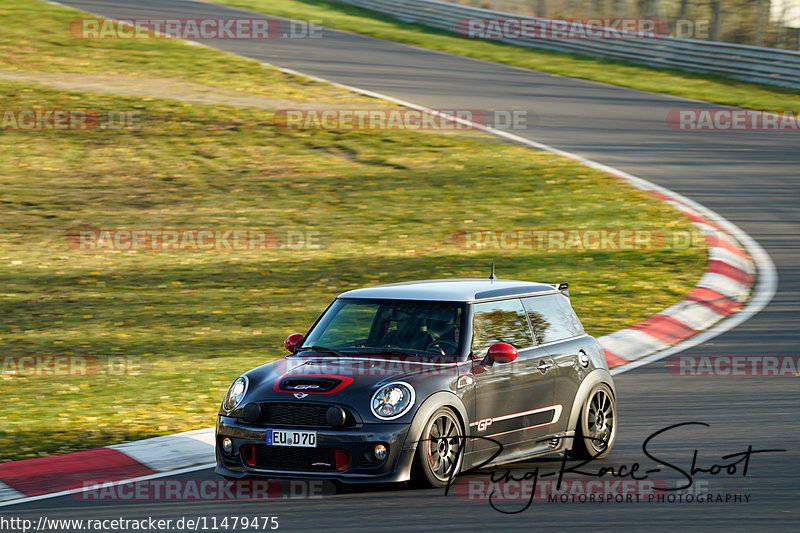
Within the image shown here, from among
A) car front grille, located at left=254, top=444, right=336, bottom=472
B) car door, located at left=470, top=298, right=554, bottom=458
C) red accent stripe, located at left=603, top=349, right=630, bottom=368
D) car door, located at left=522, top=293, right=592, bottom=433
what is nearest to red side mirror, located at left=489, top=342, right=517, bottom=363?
car door, located at left=470, top=298, right=554, bottom=458

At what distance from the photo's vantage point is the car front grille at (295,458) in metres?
7.45

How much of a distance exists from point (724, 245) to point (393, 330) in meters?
10.0

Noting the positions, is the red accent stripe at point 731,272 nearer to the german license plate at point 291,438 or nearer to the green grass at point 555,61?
the german license plate at point 291,438

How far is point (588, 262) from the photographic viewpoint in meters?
16.9

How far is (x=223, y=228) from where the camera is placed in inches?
744

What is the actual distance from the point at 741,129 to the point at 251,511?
20.1 m

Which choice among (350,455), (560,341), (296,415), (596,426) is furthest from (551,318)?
(296,415)

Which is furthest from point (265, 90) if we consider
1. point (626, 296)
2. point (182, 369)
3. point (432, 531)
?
point (432, 531)

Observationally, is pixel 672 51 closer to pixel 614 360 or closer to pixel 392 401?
pixel 614 360

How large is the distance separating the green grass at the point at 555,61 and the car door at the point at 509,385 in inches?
781

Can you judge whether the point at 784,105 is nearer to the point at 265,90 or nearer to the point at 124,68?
the point at 265,90

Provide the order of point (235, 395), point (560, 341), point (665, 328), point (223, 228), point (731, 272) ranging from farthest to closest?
point (223, 228)
point (731, 272)
point (665, 328)
point (560, 341)
point (235, 395)

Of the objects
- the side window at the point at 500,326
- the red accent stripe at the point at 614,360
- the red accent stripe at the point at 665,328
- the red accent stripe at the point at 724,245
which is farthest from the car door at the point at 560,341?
the red accent stripe at the point at 724,245

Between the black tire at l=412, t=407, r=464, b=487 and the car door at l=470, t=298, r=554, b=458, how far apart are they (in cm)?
19
